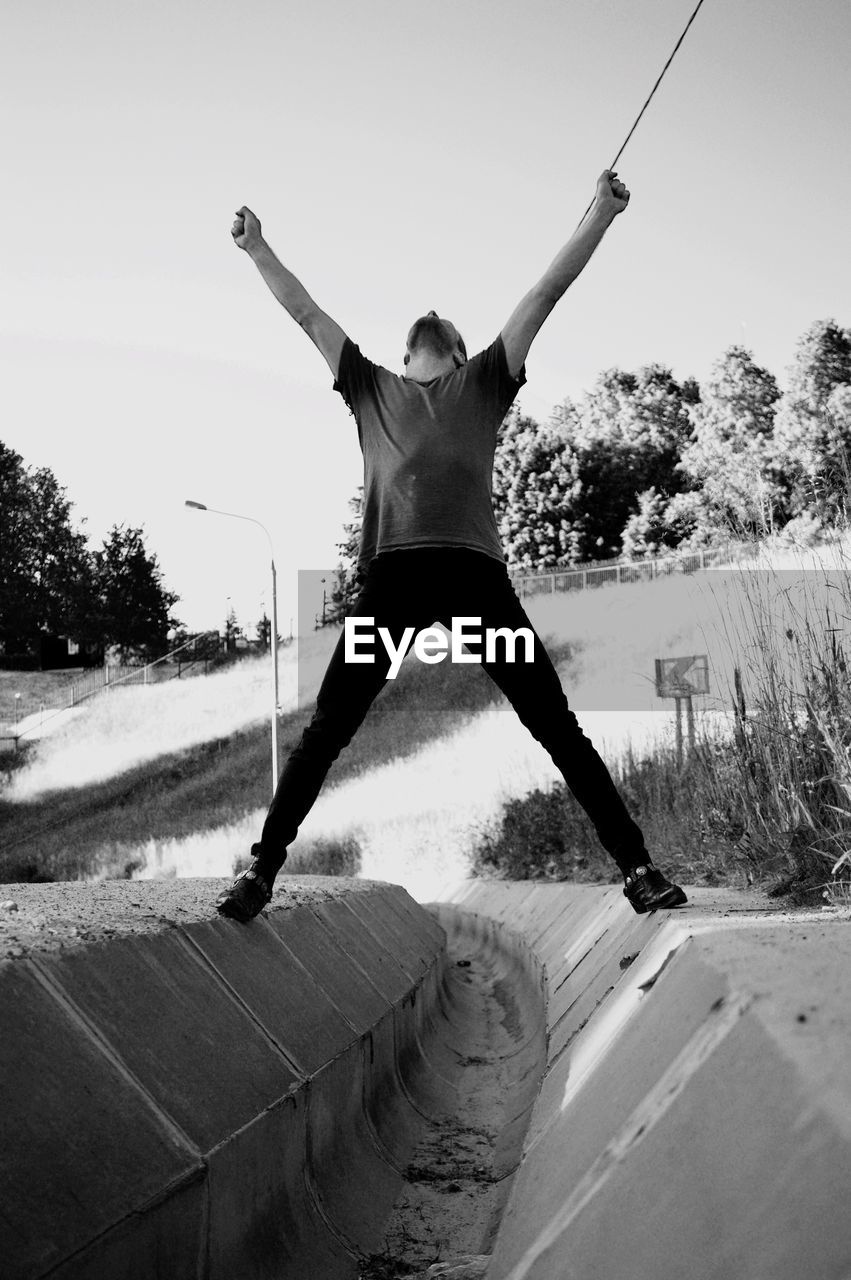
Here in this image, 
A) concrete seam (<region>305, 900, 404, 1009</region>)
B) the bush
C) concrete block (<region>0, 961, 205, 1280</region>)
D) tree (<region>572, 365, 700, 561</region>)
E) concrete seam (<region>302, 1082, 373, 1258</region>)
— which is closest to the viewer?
concrete block (<region>0, 961, 205, 1280</region>)

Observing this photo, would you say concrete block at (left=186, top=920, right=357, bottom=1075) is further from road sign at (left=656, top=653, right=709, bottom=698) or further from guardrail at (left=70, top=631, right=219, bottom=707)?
guardrail at (left=70, top=631, right=219, bottom=707)

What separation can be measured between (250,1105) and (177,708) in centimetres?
4865

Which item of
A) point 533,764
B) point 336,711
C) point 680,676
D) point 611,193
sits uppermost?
point 611,193

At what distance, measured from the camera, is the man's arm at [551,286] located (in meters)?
4.14

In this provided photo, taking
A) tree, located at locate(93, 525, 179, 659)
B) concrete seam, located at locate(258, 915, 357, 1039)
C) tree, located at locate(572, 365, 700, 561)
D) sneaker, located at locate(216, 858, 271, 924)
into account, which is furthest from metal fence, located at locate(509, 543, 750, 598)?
sneaker, located at locate(216, 858, 271, 924)

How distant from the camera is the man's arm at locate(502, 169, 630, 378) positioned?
13.6ft

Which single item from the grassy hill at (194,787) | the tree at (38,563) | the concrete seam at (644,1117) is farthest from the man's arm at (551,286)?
the tree at (38,563)

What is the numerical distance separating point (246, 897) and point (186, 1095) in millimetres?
1270

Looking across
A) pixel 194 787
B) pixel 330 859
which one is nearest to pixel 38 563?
pixel 194 787

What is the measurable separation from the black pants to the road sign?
3.54m

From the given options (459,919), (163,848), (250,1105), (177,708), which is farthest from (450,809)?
(177,708)

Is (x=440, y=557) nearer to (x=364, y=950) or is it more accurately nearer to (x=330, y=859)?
(x=364, y=950)

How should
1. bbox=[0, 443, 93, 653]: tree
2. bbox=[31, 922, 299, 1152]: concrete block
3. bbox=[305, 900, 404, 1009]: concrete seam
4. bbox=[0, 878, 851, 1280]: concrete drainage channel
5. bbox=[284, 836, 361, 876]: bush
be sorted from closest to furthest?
bbox=[0, 878, 851, 1280]: concrete drainage channel → bbox=[31, 922, 299, 1152]: concrete block → bbox=[305, 900, 404, 1009]: concrete seam → bbox=[284, 836, 361, 876]: bush → bbox=[0, 443, 93, 653]: tree

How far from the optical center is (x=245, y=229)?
4406mm
